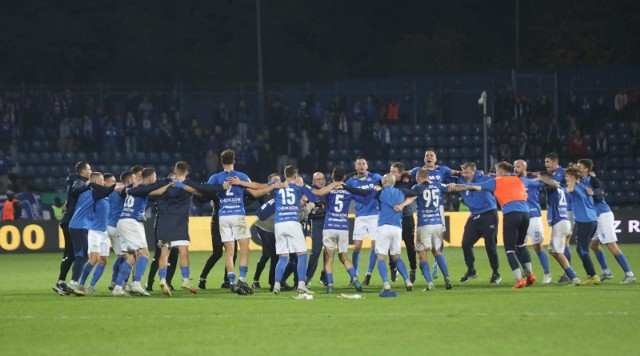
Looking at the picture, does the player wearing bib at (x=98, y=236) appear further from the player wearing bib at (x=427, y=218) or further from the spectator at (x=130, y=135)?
the spectator at (x=130, y=135)

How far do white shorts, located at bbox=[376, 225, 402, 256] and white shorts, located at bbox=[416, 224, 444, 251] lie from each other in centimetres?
99

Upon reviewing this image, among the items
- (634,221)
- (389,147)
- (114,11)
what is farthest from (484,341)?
(114,11)

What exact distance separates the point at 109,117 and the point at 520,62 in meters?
20.6

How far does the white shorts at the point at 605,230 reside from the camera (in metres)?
21.1

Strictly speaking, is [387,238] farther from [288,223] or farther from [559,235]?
[559,235]

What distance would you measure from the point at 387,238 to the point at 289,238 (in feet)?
5.07

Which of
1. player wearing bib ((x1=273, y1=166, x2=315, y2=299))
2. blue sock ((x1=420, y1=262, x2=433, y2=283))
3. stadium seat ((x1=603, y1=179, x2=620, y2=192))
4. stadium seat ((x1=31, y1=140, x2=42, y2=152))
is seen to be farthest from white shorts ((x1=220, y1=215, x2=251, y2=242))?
stadium seat ((x1=603, y1=179, x2=620, y2=192))

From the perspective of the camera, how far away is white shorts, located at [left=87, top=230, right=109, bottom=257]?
19.2m

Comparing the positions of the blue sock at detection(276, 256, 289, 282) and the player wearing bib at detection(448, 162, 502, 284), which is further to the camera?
the player wearing bib at detection(448, 162, 502, 284)

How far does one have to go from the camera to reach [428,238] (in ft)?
65.8

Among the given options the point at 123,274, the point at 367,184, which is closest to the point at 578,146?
the point at 367,184

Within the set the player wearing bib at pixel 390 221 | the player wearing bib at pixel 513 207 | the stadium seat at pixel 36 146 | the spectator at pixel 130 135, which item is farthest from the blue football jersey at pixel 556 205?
the stadium seat at pixel 36 146

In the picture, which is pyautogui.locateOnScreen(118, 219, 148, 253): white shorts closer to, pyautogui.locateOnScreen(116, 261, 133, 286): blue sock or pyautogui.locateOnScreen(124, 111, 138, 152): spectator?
pyautogui.locateOnScreen(116, 261, 133, 286): blue sock

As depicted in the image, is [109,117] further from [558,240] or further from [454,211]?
[558,240]
